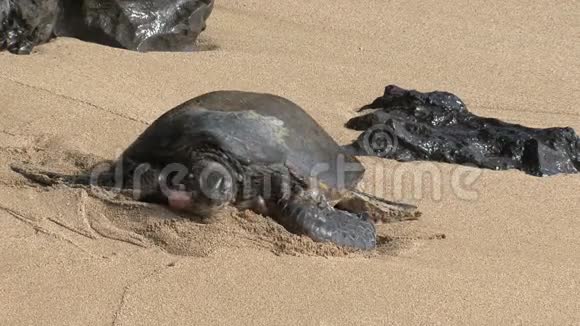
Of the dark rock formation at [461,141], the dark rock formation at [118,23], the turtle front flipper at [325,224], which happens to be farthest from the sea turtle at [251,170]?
the dark rock formation at [118,23]

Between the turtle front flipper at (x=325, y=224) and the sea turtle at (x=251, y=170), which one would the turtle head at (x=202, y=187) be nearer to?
the sea turtle at (x=251, y=170)

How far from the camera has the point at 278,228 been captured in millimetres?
3984

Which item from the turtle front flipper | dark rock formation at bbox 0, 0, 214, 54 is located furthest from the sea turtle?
dark rock formation at bbox 0, 0, 214, 54

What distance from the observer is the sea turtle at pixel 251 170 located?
3992mm

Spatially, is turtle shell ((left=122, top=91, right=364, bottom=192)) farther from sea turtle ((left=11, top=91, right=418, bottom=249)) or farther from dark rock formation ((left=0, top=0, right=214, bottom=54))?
dark rock formation ((left=0, top=0, right=214, bottom=54))

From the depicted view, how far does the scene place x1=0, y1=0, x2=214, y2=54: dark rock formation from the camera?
20.5ft

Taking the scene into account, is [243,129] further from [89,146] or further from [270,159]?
[89,146]

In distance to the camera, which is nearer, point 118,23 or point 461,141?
point 461,141

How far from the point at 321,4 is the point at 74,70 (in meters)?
2.96

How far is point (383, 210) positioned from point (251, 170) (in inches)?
24.7

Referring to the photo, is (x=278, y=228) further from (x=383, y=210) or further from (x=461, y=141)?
(x=461, y=141)

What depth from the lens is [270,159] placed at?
4250 mm

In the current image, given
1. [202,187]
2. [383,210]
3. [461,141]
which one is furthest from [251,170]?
[461,141]

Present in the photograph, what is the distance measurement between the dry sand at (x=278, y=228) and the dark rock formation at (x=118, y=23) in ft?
0.45
